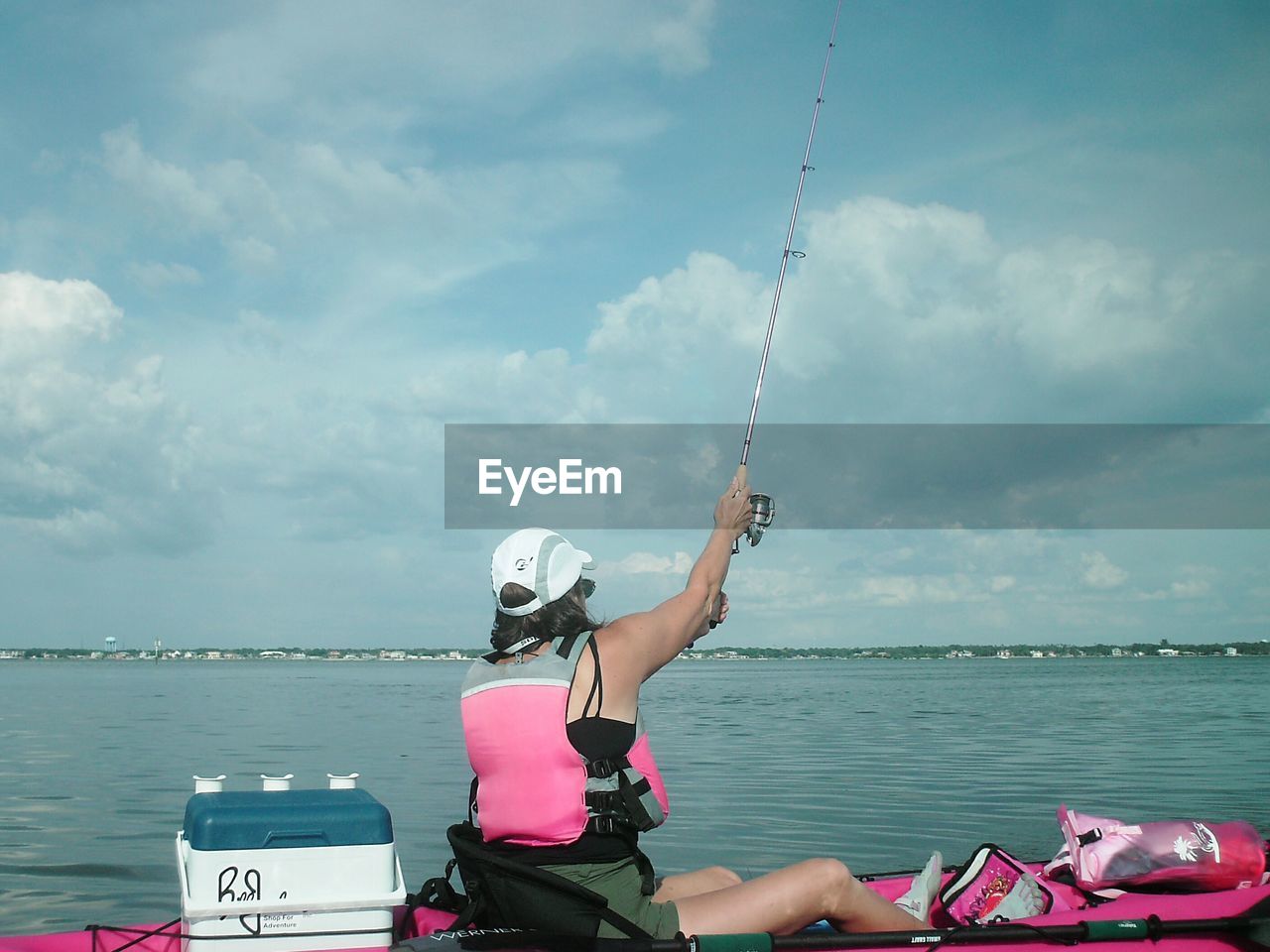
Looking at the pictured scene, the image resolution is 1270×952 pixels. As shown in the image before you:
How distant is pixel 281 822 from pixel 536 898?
27.7 inches

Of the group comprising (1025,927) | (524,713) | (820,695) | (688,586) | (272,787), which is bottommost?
(820,695)

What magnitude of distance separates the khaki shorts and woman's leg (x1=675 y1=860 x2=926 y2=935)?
9cm

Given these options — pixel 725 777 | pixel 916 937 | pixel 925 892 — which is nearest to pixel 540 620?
pixel 916 937

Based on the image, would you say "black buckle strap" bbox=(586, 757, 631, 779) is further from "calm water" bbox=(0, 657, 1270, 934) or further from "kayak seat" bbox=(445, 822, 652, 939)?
"calm water" bbox=(0, 657, 1270, 934)

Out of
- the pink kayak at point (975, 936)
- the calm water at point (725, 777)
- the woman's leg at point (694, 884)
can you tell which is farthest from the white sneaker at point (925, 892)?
the calm water at point (725, 777)

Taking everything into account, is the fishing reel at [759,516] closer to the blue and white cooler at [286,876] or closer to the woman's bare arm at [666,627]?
the woman's bare arm at [666,627]

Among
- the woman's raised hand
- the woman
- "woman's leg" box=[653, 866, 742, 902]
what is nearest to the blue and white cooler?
the woman

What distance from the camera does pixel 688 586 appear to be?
3.29 meters

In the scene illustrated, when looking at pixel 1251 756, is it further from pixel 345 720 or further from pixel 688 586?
pixel 345 720

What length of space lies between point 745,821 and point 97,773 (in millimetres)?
7470

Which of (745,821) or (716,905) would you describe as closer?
(716,905)

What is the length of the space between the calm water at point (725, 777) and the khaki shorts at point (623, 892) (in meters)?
4.48

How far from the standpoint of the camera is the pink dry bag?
4.48 metres

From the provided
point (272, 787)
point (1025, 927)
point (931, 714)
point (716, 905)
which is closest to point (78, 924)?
point (272, 787)
